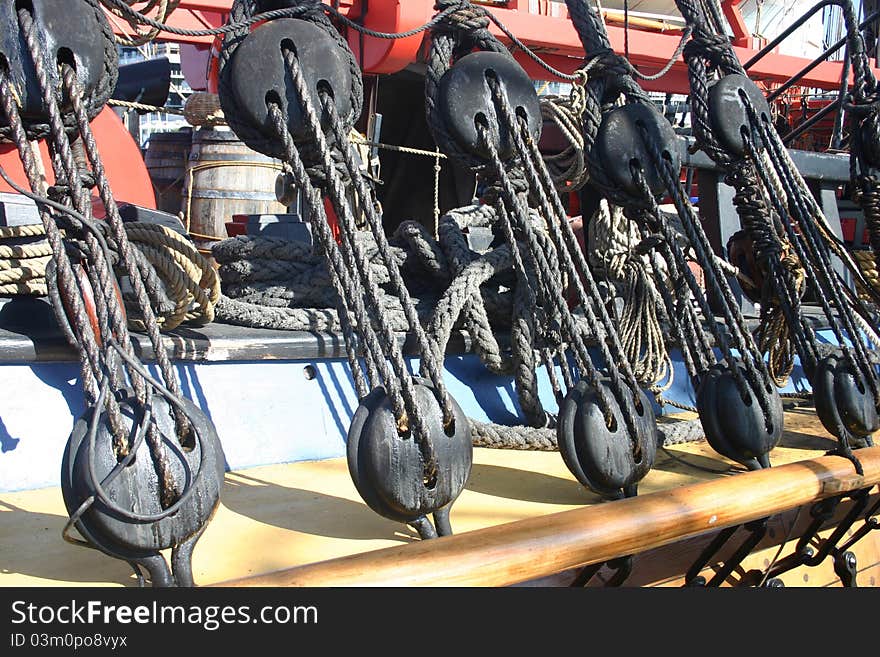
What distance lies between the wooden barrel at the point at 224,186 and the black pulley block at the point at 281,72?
3.84m

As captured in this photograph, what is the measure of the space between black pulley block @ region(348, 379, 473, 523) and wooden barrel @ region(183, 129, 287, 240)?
4.12m

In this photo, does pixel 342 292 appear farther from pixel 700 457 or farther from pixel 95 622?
pixel 700 457

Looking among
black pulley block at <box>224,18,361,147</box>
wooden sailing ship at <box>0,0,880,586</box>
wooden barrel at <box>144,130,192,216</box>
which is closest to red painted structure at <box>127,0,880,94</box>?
wooden barrel at <box>144,130,192,216</box>

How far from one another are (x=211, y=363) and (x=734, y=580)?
126cm

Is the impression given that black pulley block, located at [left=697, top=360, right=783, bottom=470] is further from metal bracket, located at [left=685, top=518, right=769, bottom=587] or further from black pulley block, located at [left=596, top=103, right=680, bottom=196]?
black pulley block, located at [left=596, top=103, right=680, bottom=196]

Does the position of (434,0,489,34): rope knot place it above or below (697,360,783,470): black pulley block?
above

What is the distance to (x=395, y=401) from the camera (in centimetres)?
158

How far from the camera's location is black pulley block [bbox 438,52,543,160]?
1993 millimetres

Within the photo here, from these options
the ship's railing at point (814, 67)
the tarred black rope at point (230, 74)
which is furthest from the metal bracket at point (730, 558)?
the ship's railing at point (814, 67)

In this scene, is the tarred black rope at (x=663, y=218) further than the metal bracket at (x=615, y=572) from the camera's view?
Yes

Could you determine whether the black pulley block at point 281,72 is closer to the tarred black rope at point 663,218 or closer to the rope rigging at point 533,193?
the rope rigging at point 533,193

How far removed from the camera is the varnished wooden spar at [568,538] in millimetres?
1273

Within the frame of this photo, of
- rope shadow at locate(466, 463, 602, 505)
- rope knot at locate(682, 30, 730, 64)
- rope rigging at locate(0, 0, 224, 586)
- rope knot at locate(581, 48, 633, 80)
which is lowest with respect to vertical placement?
rope shadow at locate(466, 463, 602, 505)

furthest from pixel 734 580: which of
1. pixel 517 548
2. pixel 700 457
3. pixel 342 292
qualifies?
pixel 342 292
